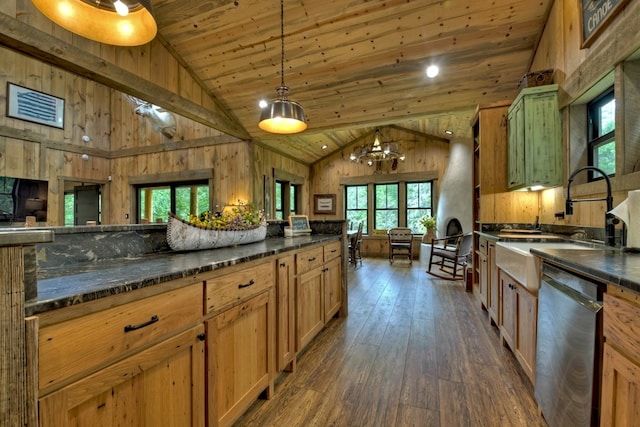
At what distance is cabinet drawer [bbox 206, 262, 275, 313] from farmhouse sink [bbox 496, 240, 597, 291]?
1580 mm

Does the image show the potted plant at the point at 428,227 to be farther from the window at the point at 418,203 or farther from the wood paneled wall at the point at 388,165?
the wood paneled wall at the point at 388,165

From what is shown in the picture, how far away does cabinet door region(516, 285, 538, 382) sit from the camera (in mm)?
1658

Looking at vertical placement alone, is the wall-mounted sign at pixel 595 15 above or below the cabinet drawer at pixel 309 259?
above

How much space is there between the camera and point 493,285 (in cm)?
265

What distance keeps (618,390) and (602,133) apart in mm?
2271

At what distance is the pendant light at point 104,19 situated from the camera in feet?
4.61

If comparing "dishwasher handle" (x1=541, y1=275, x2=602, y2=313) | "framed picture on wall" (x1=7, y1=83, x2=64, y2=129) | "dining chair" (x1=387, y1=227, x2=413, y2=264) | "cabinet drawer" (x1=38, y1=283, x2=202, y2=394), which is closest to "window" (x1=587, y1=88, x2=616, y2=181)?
"dishwasher handle" (x1=541, y1=275, x2=602, y2=313)

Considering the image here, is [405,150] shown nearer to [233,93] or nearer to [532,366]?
[233,93]

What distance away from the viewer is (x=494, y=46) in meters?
3.47

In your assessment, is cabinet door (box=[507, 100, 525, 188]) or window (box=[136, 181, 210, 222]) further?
window (box=[136, 181, 210, 222])

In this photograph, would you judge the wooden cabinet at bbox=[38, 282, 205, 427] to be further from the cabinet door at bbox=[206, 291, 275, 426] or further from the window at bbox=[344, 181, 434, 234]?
the window at bbox=[344, 181, 434, 234]

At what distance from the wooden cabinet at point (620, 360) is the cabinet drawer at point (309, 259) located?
1.61 meters

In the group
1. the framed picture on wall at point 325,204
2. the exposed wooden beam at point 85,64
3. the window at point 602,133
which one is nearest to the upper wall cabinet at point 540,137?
the window at point 602,133

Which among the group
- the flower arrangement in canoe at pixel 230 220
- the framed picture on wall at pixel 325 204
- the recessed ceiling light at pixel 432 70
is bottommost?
the flower arrangement in canoe at pixel 230 220
